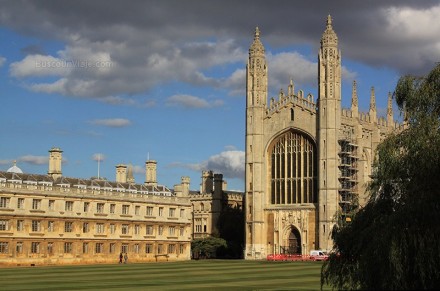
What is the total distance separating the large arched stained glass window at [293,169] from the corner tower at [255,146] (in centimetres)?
175

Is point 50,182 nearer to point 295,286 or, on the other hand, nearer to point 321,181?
point 321,181

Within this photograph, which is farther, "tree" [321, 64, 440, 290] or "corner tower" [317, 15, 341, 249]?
"corner tower" [317, 15, 341, 249]

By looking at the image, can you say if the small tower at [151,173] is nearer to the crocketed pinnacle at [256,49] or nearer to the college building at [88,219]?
the college building at [88,219]

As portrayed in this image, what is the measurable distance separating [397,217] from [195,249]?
74.0 metres

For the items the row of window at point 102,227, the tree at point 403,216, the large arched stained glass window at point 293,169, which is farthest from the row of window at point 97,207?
the tree at point 403,216

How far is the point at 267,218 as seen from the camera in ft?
→ 316

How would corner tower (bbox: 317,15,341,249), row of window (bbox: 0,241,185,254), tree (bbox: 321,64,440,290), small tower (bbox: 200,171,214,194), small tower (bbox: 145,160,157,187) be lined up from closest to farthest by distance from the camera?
tree (bbox: 321,64,440,290) → row of window (bbox: 0,241,185,254) → corner tower (bbox: 317,15,341,249) → small tower (bbox: 145,160,157,187) → small tower (bbox: 200,171,214,194)

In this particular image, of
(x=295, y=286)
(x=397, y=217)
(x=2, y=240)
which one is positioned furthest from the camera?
(x=2, y=240)

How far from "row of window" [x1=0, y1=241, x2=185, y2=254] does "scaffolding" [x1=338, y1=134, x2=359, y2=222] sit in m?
20.3

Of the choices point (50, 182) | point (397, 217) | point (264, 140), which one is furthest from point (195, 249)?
point (397, 217)

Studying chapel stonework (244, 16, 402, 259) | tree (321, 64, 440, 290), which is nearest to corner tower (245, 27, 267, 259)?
chapel stonework (244, 16, 402, 259)

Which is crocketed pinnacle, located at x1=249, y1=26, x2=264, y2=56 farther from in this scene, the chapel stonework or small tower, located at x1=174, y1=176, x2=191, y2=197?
small tower, located at x1=174, y1=176, x2=191, y2=197

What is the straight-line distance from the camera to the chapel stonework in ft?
297

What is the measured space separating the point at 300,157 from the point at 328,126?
627cm
